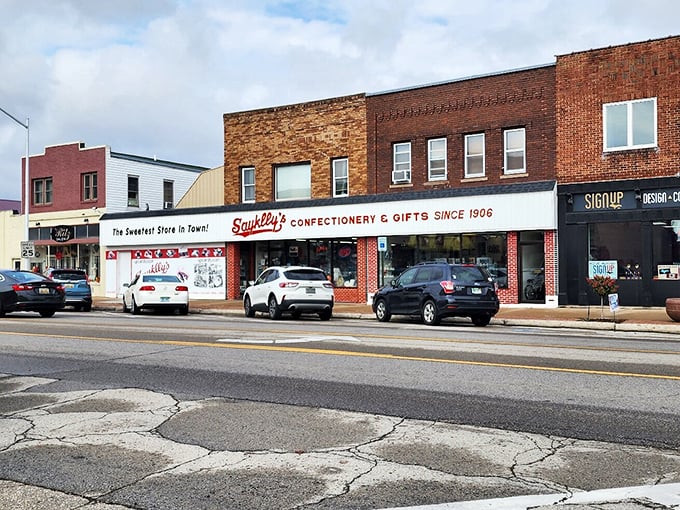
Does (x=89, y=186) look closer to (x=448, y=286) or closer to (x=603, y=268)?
(x=448, y=286)

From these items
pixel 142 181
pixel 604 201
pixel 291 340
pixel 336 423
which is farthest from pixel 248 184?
pixel 336 423

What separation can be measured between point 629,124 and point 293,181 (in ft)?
45.5

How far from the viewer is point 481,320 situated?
20719 millimetres

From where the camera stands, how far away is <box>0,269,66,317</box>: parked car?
2258 centimetres

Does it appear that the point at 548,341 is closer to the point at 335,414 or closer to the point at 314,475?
the point at 335,414

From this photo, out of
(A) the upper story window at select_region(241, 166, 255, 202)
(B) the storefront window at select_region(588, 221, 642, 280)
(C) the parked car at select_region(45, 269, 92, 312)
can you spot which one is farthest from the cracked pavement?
(A) the upper story window at select_region(241, 166, 255, 202)

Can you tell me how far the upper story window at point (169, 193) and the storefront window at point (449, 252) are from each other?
19786 mm

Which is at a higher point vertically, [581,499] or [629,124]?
[629,124]

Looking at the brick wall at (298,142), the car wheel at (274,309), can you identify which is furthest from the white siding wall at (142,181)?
the car wheel at (274,309)

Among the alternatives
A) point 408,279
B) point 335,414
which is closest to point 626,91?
point 408,279

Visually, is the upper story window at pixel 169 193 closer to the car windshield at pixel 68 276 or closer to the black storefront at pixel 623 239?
the car windshield at pixel 68 276

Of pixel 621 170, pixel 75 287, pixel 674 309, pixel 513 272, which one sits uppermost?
pixel 621 170

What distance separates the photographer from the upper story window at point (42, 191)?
43.5 meters

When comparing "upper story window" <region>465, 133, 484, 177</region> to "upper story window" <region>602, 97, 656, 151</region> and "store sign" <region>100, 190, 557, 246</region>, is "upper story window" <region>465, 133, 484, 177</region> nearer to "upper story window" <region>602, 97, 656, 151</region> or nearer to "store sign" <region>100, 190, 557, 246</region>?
"store sign" <region>100, 190, 557, 246</region>
